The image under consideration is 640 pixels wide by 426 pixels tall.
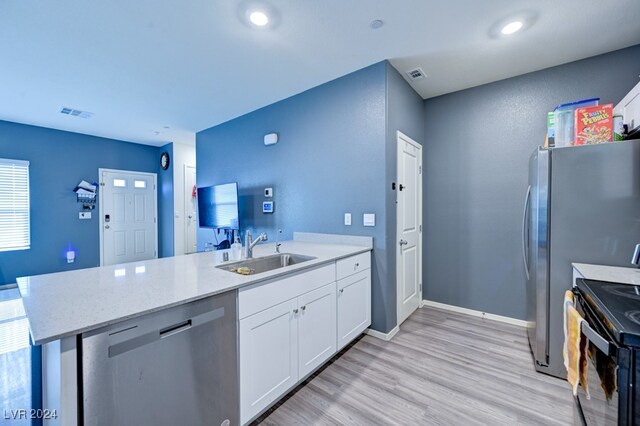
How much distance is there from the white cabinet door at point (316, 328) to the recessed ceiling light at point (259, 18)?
2.09 meters

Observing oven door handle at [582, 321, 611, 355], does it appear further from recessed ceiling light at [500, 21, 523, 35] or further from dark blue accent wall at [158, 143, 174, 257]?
dark blue accent wall at [158, 143, 174, 257]

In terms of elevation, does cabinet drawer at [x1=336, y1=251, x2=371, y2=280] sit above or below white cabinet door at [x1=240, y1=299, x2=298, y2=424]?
above

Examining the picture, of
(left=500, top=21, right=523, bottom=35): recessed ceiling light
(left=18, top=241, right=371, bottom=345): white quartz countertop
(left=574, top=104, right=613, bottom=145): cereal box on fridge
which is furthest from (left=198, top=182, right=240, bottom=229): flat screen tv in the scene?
(left=574, top=104, right=613, bottom=145): cereal box on fridge

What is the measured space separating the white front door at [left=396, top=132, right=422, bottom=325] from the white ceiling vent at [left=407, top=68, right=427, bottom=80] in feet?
2.20

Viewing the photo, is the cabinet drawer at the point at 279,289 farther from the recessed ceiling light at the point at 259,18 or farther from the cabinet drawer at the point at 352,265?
the recessed ceiling light at the point at 259,18

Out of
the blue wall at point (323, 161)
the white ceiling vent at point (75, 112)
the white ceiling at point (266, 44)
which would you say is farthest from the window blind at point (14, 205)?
the blue wall at point (323, 161)

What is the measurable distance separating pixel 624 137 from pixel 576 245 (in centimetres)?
92

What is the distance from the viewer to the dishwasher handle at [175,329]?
1.14 meters

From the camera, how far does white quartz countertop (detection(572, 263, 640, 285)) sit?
1482mm

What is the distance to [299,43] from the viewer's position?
7.61 ft

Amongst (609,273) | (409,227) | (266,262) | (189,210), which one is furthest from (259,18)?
(189,210)

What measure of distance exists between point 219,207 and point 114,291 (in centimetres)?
276

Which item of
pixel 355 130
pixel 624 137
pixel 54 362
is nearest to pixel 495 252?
pixel 624 137

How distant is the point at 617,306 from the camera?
1.09 metres
